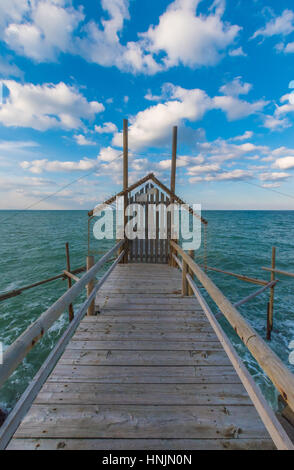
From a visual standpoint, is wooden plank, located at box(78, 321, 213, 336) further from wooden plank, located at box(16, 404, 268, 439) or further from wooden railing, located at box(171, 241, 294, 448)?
wooden railing, located at box(171, 241, 294, 448)

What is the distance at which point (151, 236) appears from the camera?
688cm

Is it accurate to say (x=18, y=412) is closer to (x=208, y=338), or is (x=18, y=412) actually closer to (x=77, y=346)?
(x=77, y=346)

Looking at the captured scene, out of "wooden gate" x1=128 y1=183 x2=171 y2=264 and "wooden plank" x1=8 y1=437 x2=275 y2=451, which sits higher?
"wooden gate" x1=128 y1=183 x2=171 y2=264

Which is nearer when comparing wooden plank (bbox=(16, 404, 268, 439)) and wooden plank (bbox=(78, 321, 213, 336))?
wooden plank (bbox=(16, 404, 268, 439))

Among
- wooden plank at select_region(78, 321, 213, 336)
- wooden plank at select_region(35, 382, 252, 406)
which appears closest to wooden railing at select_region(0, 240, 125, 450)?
wooden plank at select_region(35, 382, 252, 406)

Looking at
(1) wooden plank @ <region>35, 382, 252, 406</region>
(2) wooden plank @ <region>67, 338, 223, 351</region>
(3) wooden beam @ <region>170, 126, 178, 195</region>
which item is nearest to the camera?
(1) wooden plank @ <region>35, 382, 252, 406</region>

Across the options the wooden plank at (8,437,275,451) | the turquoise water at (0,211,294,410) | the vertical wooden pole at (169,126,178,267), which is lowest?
the turquoise water at (0,211,294,410)

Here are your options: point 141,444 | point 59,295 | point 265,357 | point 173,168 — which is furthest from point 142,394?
point 59,295

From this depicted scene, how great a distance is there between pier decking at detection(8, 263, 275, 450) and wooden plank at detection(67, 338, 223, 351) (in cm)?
1

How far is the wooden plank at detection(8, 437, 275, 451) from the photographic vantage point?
1583mm

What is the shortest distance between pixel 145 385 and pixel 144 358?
0.41 metres

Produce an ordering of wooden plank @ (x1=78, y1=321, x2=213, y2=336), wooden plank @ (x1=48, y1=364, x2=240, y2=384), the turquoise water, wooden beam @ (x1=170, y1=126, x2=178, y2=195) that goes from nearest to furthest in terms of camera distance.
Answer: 1. wooden plank @ (x1=48, y1=364, x2=240, y2=384)
2. wooden plank @ (x1=78, y1=321, x2=213, y2=336)
3. the turquoise water
4. wooden beam @ (x1=170, y1=126, x2=178, y2=195)

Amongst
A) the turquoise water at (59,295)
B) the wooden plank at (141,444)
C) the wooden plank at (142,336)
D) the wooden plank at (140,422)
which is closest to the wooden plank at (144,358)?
the wooden plank at (142,336)

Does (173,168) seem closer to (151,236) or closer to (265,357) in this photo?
(151,236)
